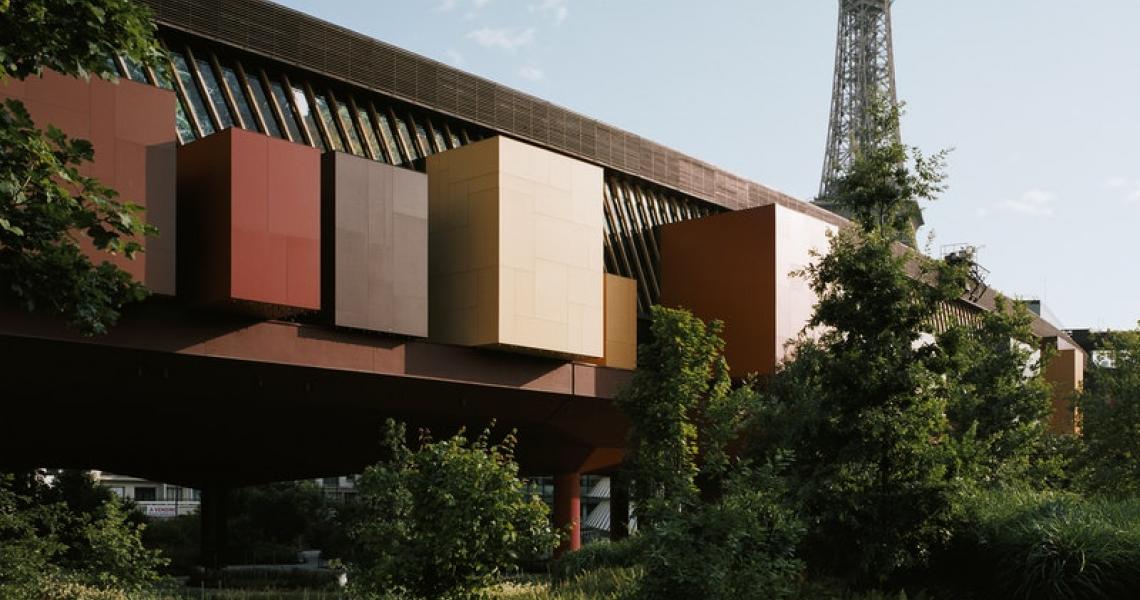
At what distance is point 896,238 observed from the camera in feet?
64.0

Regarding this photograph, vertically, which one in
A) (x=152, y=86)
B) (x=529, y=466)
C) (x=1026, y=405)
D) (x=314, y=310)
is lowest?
(x=529, y=466)

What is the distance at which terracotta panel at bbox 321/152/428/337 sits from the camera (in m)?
23.8

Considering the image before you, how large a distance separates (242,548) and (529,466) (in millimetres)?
22964

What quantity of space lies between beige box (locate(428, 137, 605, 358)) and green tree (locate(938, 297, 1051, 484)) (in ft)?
30.3

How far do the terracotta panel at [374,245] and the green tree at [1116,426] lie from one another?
18.4 m

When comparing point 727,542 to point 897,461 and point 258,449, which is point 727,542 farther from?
point 258,449

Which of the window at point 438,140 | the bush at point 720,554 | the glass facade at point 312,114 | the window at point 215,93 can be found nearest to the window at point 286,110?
the glass facade at point 312,114

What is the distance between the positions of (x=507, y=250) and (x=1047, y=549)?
14.1 m

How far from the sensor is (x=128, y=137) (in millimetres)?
20719

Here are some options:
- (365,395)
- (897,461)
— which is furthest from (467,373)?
(897,461)

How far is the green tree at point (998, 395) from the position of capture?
19375 millimetres

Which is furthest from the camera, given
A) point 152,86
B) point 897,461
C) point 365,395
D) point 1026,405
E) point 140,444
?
point 140,444

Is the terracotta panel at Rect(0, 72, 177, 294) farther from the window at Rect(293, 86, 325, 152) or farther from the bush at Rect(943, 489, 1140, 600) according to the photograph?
the bush at Rect(943, 489, 1140, 600)

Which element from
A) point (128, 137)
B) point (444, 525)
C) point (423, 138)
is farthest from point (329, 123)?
point (444, 525)
